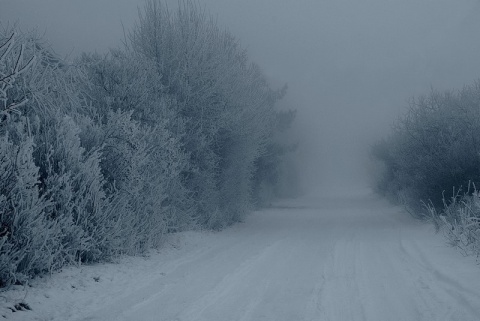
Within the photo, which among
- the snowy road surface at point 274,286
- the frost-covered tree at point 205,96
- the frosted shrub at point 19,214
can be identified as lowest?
the snowy road surface at point 274,286

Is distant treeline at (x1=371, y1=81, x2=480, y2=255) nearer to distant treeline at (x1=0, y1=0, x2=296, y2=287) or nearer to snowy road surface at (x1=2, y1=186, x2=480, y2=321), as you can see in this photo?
snowy road surface at (x1=2, y1=186, x2=480, y2=321)

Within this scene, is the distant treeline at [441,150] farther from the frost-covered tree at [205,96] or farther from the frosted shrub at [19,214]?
the frosted shrub at [19,214]

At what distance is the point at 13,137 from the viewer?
8.42 metres

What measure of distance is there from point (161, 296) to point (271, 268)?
3.18 m

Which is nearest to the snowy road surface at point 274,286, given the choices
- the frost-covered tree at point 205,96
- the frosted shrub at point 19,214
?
the frosted shrub at point 19,214

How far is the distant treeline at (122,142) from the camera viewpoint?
25.2ft

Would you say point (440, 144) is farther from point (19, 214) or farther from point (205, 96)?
point (19, 214)

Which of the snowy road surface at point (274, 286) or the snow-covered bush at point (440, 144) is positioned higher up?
the snow-covered bush at point (440, 144)

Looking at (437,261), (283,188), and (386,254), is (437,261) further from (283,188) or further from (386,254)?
(283,188)

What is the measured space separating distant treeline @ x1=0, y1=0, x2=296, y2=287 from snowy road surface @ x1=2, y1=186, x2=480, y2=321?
77 cm

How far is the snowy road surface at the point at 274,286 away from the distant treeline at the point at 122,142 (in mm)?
770

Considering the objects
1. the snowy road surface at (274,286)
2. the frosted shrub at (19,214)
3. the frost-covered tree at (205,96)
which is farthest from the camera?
the frost-covered tree at (205,96)

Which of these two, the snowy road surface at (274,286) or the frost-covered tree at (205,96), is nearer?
the snowy road surface at (274,286)

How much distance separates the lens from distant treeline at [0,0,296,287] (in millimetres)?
7688
